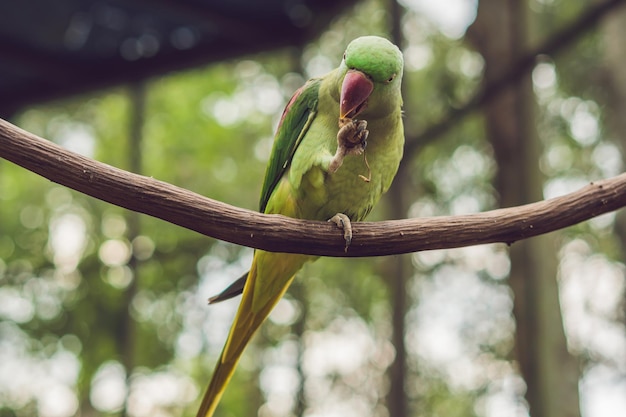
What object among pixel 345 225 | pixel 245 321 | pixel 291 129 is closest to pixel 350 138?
pixel 345 225

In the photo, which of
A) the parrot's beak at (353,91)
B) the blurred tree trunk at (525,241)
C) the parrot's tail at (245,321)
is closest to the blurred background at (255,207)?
the blurred tree trunk at (525,241)

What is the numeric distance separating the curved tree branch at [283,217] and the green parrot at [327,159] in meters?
0.10

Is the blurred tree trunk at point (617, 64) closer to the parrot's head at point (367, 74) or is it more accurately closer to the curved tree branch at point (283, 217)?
the curved tree branch at point (283, 217)

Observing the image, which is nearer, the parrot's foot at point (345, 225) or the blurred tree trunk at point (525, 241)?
the parrot's foot at point (345, 225)

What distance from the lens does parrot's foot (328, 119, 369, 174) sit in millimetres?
1750

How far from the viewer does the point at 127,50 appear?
5.58m

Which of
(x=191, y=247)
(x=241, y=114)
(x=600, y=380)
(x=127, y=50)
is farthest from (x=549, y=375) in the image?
(x=241, y=114)

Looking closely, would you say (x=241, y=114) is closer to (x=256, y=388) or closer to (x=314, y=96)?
(x=256, y=388)

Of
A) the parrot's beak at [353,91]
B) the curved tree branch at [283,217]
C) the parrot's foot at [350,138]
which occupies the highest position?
the parrot's beak at [353,91]

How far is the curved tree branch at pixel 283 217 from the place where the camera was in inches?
59.7

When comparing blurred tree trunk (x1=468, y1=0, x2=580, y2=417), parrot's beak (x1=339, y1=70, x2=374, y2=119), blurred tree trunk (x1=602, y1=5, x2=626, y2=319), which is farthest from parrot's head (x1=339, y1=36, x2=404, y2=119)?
blurred tree trunk (x1=602, y1=5, x2=626, y2=319)

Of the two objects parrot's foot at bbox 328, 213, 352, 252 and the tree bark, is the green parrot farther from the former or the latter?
the tree bark

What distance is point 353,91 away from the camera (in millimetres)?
1740

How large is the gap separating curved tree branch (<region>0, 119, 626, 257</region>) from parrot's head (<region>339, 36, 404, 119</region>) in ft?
1.13
